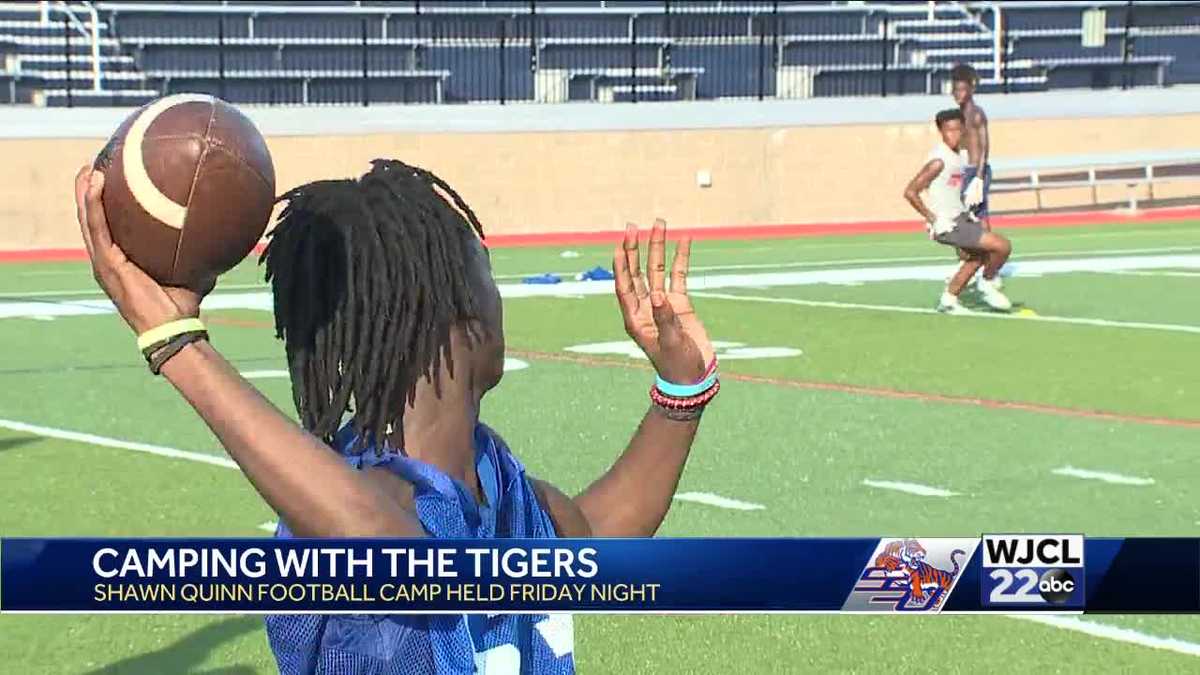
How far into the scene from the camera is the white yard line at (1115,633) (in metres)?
6.77

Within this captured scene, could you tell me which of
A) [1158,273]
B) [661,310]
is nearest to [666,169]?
[1158,273]

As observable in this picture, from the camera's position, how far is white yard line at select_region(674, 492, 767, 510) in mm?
9062

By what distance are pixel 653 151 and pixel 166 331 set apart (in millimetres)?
27809

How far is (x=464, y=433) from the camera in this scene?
328cm

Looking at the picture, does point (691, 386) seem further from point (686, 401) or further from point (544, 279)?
point (544, 279)

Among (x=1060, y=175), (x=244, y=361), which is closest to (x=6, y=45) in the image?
(x=1060, y=175)

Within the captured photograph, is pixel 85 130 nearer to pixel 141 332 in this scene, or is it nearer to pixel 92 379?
pixel 92 379

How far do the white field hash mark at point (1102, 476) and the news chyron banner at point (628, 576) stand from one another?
20.4 ft

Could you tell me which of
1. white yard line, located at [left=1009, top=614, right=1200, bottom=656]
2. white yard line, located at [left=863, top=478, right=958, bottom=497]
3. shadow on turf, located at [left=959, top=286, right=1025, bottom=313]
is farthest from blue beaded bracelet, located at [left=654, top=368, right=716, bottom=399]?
shadow on turf, located at [left=959, top=286, right=1025, bottom=313]

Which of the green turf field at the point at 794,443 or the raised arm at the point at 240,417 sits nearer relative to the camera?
the raised arm at the point at 240,417

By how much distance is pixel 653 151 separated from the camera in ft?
100

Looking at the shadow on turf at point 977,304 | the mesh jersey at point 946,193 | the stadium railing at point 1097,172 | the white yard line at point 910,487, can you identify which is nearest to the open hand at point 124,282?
the white yard line at point 910,487

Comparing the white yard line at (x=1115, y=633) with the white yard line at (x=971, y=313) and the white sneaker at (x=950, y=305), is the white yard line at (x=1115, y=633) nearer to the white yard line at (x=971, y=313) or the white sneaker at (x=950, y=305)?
the white yard line at (x=971, y=313)

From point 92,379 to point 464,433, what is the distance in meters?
10.5
